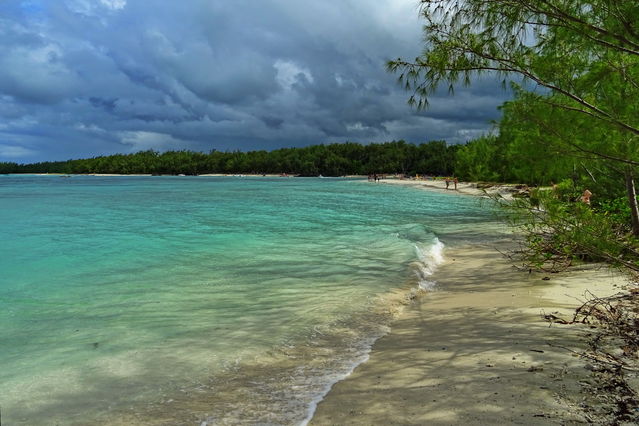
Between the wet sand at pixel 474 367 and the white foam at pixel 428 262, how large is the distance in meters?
1.54

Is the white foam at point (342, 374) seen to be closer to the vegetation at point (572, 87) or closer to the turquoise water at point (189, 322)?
the turquoise water at point (189, 322)

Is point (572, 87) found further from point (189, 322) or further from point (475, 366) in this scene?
point (189, 322)

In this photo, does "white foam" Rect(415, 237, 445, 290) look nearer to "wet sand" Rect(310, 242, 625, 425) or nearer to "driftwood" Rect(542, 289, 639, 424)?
"wet sand" Rect(310, 242, 625, 425)

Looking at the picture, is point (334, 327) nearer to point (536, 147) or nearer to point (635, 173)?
point (536, 147)

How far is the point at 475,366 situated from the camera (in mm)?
5180

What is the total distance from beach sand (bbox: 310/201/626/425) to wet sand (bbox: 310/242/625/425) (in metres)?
0.01

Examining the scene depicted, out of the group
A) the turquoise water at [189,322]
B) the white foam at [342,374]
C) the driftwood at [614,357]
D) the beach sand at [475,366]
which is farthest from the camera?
the turquoise water at [189,322]

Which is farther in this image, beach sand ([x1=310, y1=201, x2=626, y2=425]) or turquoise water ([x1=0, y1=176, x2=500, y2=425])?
turquoise water ([x1=0, y1=176, x2=500, y2=425])

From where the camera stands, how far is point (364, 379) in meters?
5.14

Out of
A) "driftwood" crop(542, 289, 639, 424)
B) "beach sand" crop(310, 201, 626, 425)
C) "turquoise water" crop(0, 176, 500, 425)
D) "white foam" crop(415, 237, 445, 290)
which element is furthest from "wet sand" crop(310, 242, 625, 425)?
"white foam" crop(415, 237, 445, 290)

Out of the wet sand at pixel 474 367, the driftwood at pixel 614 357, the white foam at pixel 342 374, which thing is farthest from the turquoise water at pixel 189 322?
the driftwood at pixel 614 357

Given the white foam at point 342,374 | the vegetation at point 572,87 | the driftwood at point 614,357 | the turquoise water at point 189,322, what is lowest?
the turquoise water at point 189,322

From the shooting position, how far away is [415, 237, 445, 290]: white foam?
35.4 feet

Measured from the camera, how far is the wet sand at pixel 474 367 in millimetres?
4066
